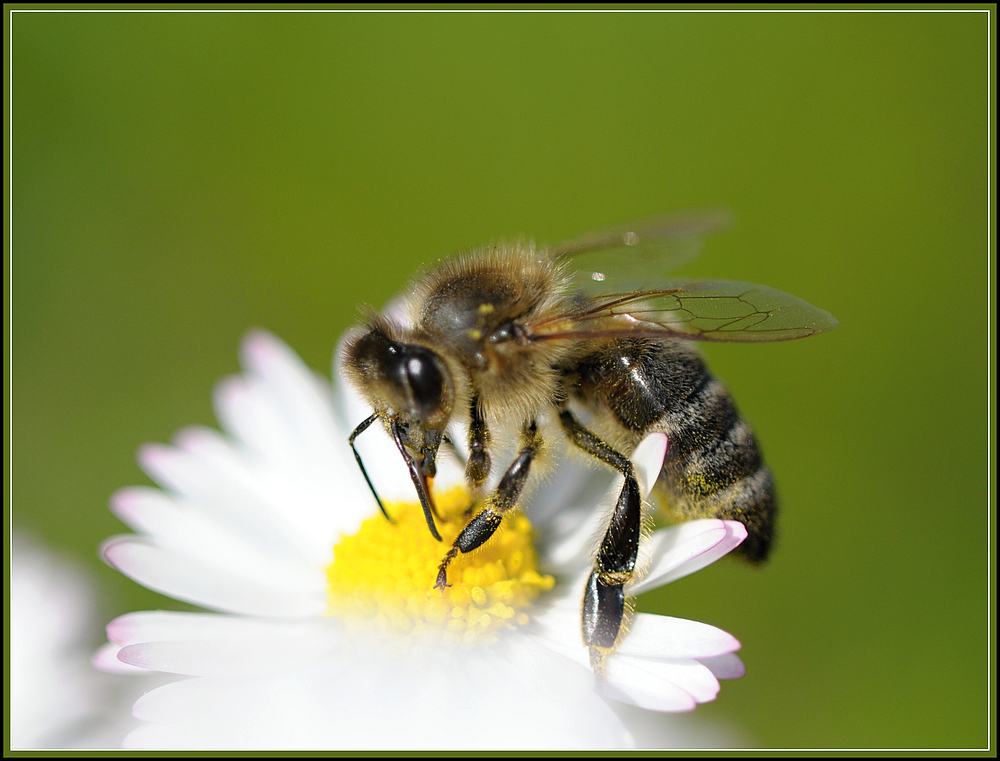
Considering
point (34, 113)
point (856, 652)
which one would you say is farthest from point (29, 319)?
point (856, 652)

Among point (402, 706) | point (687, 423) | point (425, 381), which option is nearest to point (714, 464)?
point (687, 423)

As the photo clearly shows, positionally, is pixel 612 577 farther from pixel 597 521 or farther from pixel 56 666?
pixel 56 666

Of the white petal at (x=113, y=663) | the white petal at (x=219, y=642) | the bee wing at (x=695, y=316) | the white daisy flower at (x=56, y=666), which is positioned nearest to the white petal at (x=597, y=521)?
the bee wing at (x=695, y=316)

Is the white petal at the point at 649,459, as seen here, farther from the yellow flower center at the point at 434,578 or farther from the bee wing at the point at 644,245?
the bee wing at the point at 644,245

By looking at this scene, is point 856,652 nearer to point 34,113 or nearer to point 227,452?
point 227,452

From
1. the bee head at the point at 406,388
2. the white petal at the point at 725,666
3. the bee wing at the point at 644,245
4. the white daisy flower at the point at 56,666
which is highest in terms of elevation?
the bee wing at the point at 644,245

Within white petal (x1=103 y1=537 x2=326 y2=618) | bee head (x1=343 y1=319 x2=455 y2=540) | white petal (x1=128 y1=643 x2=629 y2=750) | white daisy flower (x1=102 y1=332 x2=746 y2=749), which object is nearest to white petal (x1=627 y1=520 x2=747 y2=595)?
white daisy flower (x1=102 y1=332 x2=746 y2=749)

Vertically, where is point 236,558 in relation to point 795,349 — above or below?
below
